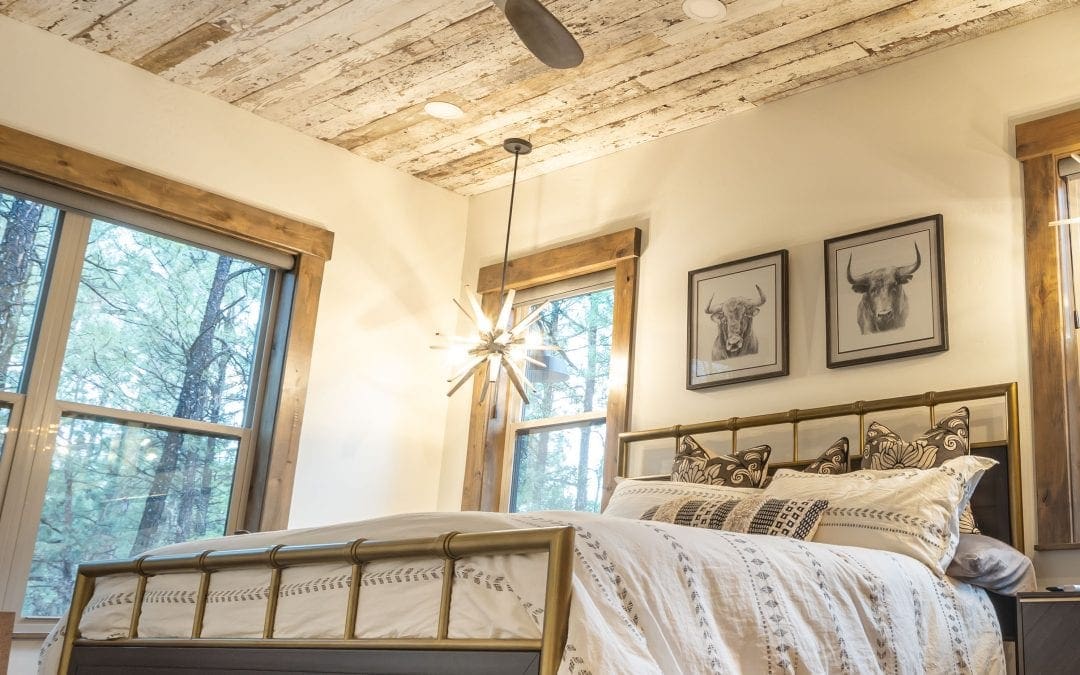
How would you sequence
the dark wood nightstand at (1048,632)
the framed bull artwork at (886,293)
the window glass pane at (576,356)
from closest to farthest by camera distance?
the dark wood nightstand at (1048,632)
the framed bull artwork at (886,293)
the window glass pane at (576,356)

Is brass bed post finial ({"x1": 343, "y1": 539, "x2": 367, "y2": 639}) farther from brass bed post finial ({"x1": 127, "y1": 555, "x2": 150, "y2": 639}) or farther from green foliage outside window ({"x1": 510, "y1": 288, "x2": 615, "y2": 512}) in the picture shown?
green foliage outside window ({"x1": 510, "y1": 288, "x2": 615, "y2": 512})

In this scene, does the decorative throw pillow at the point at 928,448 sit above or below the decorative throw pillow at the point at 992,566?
above

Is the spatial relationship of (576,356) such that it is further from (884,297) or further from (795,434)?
(884,297)

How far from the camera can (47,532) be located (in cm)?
384

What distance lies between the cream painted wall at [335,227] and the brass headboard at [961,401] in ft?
5.10

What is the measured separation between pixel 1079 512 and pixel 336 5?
2.96 meters

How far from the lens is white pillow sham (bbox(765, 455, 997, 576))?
2.76 meters

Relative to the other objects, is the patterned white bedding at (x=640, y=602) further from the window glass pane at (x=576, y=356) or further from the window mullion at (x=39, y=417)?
the window glass pane at (x=576, y=356)

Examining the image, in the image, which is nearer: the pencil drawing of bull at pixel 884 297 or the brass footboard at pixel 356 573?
the brass footboard at pixel 356 573

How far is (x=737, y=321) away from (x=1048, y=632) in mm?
1829

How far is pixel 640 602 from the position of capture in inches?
71.2

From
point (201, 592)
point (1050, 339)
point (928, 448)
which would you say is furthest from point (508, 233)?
point (201, 592)

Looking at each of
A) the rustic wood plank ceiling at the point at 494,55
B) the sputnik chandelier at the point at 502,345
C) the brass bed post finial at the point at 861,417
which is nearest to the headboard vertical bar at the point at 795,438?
the brass bed post finial at the point at 861,417

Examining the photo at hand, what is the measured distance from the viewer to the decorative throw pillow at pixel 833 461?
11.0 ft
